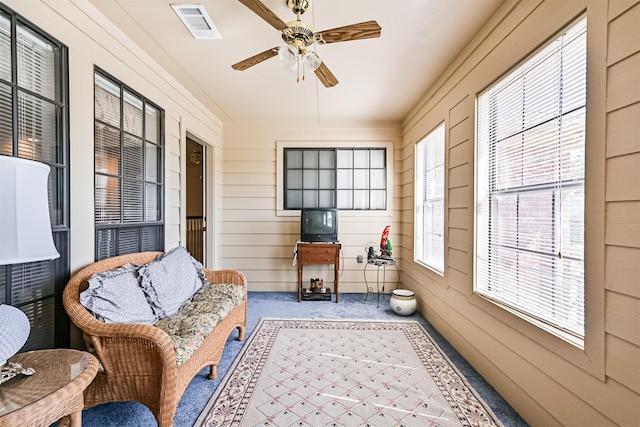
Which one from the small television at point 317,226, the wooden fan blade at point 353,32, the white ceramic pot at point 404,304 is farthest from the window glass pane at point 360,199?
the wooden fan blade at point 353,32

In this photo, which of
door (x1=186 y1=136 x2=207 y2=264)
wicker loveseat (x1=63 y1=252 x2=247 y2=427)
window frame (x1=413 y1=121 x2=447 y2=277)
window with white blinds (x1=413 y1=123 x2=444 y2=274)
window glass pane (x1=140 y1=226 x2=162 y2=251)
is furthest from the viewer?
door (x1=186 y1=136 x2=207 y2=264)

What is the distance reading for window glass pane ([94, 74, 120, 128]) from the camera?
81.7 inches

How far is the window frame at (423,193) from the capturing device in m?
2.89

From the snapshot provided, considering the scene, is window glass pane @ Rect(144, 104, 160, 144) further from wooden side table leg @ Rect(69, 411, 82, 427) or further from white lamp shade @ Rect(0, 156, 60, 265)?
wooden side table leg @ Rect(69, 411, 82, 427)

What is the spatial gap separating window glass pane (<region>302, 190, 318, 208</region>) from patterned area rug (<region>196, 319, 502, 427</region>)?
2021 millimetres

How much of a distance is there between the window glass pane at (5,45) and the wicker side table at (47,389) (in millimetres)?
1403

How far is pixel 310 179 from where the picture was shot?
4.36 metres

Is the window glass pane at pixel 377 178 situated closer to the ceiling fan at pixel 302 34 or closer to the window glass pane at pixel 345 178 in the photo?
the window glass pane at pixel 345 178

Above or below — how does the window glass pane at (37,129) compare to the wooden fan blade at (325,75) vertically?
below

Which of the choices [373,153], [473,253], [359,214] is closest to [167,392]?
[473,253]

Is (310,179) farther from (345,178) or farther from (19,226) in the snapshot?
(19,226)

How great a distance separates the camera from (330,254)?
12.7 feet

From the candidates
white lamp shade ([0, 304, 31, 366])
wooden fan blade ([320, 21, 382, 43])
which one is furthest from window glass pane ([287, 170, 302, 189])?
white lamp shade ([0, 304, 31, 366])

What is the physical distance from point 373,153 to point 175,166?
108 inches
